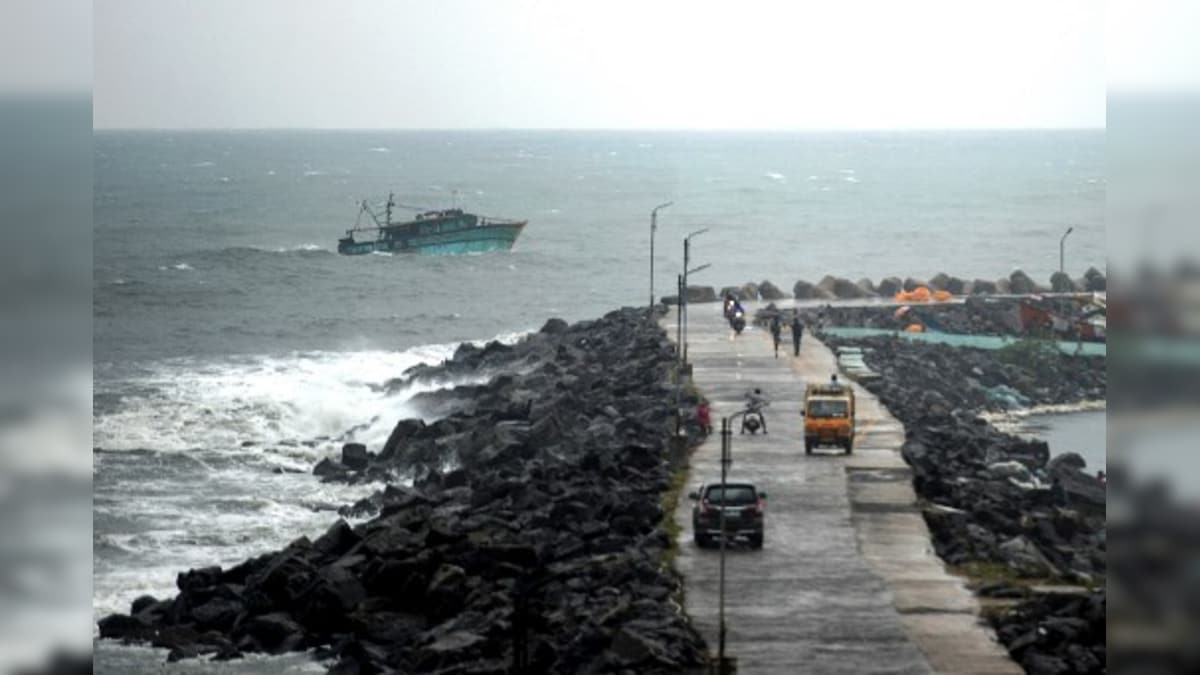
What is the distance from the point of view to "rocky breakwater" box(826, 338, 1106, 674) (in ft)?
67.2

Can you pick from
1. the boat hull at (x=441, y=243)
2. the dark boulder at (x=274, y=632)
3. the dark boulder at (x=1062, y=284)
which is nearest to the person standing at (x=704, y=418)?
the dark boulder at (x=274, y=632)

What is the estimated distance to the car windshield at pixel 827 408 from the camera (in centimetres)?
3042

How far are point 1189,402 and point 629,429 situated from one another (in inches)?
1036

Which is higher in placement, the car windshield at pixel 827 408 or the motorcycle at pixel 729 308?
the car windshield at pixel 827 408

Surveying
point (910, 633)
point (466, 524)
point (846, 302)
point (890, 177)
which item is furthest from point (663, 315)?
point (890, 177)

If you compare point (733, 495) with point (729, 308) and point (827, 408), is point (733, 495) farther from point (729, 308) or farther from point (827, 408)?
point (729, 308)

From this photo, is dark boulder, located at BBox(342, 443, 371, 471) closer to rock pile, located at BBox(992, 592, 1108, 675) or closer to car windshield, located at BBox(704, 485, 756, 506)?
car windshield, located at BBox(704, 485, 756, 506)

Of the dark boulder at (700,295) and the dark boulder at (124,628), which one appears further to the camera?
the dark boulder at (700,295)

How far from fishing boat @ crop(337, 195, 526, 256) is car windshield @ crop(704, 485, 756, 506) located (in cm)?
5356

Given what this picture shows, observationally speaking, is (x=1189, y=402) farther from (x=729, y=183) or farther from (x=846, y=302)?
(x=729, y=183)

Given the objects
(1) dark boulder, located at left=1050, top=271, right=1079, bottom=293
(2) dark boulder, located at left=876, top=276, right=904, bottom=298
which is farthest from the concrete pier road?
(1) dark boulder, located at left=1050, top=271, right=1079, bottom=293

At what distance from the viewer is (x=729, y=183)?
392 ft

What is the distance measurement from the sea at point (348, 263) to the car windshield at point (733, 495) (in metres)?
4.54

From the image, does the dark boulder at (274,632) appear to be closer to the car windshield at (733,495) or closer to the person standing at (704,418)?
the car windshield at (733,495)
